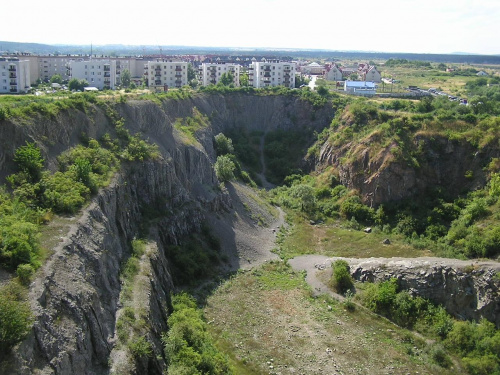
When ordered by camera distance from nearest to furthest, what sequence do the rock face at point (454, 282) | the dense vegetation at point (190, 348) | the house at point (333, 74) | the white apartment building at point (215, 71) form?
the dense vegetation at point (190, 348), the rock face at point (454, 282), the white apartment building at point (215, 71), the house at point (333, 74)

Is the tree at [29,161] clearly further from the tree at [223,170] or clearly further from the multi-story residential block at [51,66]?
the multi-story residential block at [51,66]

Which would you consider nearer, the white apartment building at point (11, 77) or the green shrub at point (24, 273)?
A: the green shrub at point (24, 273)

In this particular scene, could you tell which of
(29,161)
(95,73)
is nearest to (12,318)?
(29,161)

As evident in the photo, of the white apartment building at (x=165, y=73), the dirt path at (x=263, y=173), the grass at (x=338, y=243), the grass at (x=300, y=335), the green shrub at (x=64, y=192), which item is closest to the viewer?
the green shrub at (x=64, y=192)

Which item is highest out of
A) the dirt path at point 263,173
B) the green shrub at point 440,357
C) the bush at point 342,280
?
the dirt path at point 263,173

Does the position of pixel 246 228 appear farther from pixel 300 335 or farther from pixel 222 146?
pixel 222 146

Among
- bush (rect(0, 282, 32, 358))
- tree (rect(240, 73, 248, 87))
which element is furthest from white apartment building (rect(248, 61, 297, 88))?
bush (rect(0, 282, 32, 358))

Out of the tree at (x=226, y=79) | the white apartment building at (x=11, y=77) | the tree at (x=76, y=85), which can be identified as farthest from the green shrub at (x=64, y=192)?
the tree at (x=226, y=79)
